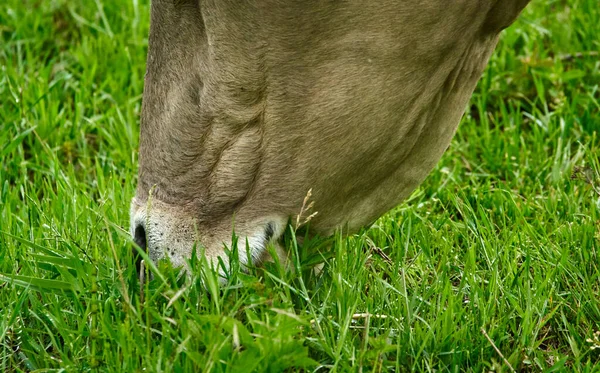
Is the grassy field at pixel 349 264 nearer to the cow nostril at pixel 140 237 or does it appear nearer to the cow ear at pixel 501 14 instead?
the cow nostril at pixel 140 237

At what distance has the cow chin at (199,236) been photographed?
9.17 ft

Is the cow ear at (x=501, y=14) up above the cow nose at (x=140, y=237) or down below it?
above

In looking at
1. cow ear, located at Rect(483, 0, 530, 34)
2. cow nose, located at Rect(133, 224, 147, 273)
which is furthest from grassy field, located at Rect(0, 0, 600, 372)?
cow ear, located at Rect(483, 0, 530, 34)

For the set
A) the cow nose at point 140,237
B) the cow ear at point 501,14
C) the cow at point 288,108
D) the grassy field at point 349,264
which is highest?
the cow ear at point 501,14

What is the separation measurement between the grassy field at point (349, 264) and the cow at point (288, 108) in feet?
0.43

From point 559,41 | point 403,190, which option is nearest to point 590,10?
point 559,41

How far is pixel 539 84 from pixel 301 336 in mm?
2461

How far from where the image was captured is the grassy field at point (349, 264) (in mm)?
2564

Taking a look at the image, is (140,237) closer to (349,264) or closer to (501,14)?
(349,264)

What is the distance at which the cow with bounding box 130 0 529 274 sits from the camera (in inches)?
101

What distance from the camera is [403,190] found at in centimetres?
301

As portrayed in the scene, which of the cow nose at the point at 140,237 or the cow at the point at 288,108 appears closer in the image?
the cow at the point at 288,108

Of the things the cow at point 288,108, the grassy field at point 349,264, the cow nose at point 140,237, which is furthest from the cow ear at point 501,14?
the cow nose at point 140,237

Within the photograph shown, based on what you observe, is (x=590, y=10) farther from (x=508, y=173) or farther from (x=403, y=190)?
(x=403, y=190)
